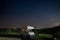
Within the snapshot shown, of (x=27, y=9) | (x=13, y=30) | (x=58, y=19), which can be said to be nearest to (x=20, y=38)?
(x=13, y=30)

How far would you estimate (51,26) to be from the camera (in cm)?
147

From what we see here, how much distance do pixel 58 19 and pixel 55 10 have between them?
102 millimetres

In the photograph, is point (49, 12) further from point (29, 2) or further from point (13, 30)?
point (13, 30)

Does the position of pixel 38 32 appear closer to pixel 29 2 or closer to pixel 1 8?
pixel 29 2

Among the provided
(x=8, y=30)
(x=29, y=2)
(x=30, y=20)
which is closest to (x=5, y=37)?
(x=8, y=30)

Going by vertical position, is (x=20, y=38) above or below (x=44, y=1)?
below

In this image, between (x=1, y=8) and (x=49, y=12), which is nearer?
(x=49, y=12)

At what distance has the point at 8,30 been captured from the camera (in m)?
1.59

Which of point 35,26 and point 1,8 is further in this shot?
point 1,8

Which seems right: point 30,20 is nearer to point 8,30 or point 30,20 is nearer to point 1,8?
point 8,30

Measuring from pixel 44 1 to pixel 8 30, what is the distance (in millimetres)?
510

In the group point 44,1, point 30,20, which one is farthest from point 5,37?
point 44,1

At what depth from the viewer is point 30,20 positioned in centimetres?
158

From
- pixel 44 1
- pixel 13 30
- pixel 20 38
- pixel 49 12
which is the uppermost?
pixel 44 1
